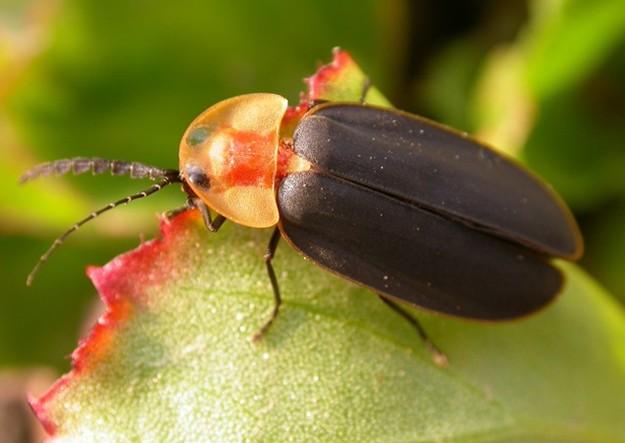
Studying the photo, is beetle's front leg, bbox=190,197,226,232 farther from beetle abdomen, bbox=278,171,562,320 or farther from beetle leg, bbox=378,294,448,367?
beetle leg, bbox=378,294,448,367

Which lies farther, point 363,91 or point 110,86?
point 110,86

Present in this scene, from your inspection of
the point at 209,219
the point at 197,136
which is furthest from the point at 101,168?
the point at 209,219

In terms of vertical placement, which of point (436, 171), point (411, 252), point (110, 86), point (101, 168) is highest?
point (436, 171)

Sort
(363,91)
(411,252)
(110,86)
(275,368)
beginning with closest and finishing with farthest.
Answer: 1. (275,368)
2. (411,252)
3. (363,91)
4. (110,86)

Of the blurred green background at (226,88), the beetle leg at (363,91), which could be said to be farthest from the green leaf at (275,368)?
the blurred green background at (226,88)

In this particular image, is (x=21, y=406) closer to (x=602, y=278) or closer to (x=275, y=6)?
(x=275, y=6)

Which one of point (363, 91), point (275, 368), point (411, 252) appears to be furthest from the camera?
point (363, 91)

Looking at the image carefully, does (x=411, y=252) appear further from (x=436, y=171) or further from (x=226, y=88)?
(x=226, y=88)

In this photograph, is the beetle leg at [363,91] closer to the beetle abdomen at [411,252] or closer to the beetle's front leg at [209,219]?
the beetle abdomen at [411,252]
